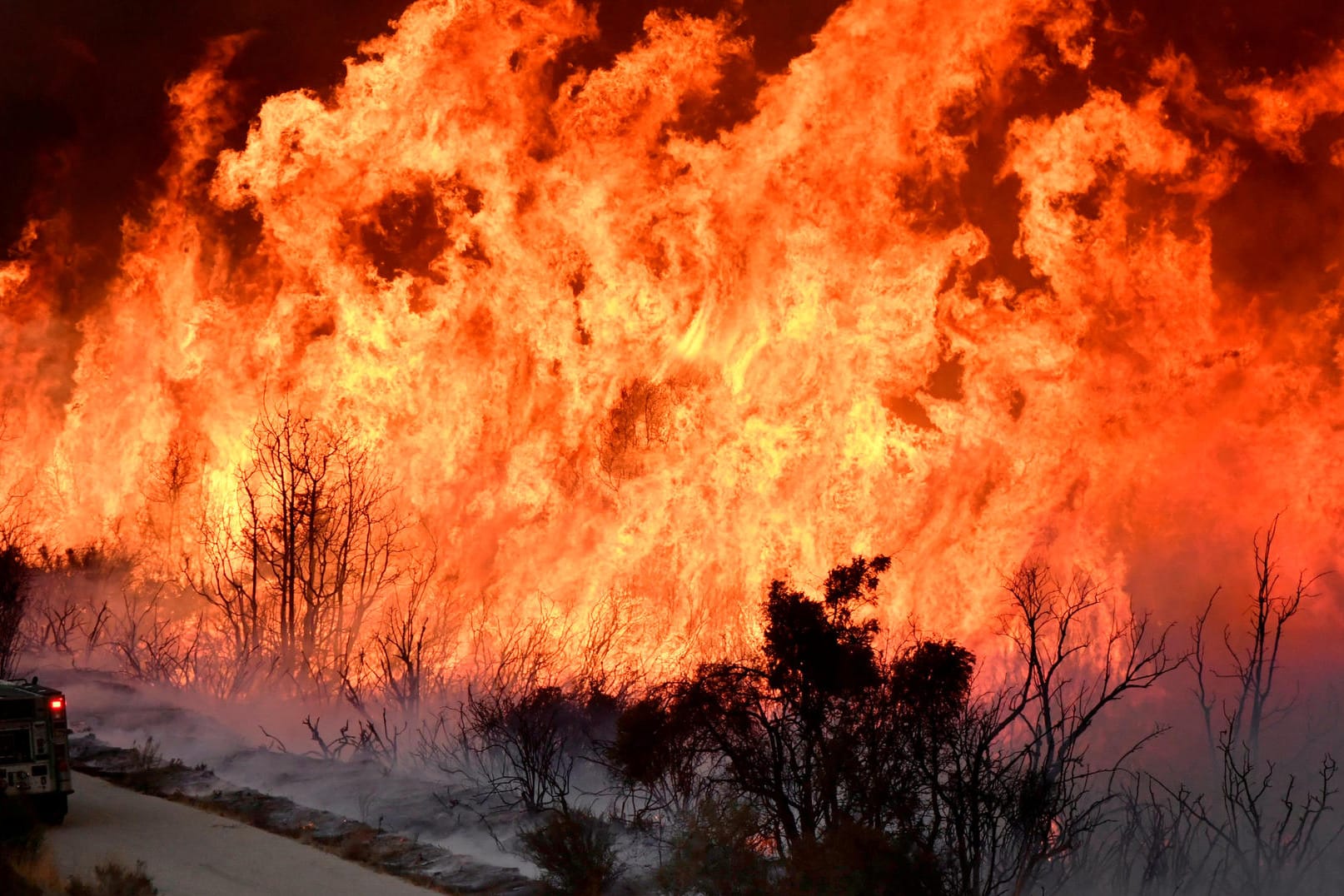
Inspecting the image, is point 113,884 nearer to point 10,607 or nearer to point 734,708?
point 734,708

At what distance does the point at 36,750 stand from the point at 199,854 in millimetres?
1942

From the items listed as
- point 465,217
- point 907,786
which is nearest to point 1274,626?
point 907,786

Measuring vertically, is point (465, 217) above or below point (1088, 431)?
above

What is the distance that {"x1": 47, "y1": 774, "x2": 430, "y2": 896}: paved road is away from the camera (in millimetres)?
12328

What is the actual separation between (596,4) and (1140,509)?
630 inches

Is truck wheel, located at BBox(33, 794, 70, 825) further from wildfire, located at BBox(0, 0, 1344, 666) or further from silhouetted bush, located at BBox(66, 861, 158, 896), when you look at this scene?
wildfire, located at BBox(0, 0, 1344, 666)

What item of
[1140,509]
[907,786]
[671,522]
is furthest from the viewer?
[671,522]

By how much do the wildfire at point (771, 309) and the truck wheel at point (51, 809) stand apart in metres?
13.3

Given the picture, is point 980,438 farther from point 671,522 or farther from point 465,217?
point 465,217

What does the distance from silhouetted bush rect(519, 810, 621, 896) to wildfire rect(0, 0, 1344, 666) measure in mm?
11965

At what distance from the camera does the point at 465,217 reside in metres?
30.2

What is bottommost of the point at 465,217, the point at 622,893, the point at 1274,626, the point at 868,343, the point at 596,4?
the point at 622,893

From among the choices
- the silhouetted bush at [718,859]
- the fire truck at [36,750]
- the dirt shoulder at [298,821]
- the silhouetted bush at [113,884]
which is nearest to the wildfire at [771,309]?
the dirt shoulder at [298,821]

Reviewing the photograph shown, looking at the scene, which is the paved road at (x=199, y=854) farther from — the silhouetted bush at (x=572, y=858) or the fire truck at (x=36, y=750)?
the silhouetted bush at (x=572, y=858)
